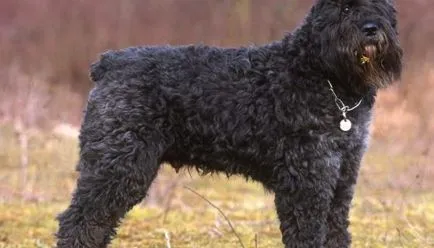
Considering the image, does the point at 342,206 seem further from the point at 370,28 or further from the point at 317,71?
the point at 370,28

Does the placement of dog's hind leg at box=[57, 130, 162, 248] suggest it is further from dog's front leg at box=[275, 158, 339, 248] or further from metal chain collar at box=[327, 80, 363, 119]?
metal chain collar at box=[327, 80, 363, 119]

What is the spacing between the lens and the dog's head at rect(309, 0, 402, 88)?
6.07m

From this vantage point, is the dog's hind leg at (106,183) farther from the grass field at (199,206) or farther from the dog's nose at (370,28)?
the dog's nose at (370,28)

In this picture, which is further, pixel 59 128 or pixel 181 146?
pixel 59 128

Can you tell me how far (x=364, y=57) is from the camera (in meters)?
6.15

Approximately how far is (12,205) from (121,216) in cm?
414

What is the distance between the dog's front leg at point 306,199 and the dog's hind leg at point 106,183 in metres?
1.04

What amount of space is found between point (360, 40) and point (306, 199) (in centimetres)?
124

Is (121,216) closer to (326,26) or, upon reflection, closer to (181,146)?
(181,146)

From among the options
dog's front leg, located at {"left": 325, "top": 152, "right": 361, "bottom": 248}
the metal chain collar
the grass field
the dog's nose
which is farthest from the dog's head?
the grass field

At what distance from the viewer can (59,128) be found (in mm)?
16047

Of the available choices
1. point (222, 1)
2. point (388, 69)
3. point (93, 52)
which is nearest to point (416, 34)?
point (222, 1)

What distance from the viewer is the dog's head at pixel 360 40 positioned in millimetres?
6074

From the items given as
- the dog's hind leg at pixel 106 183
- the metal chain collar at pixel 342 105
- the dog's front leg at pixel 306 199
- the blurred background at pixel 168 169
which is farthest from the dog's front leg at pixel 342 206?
the dog's hind leg at pixel 106 183
